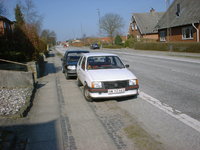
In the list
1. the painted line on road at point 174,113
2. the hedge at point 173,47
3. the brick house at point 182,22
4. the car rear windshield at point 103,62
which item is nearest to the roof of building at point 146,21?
the brick house at point 182,22

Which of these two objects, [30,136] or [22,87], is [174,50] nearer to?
[22,87]

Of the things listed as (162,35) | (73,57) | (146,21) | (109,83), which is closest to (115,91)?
(109,83)

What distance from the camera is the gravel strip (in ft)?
20.1

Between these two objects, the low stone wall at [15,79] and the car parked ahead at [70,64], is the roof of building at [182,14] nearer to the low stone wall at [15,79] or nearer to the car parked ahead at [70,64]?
the car parked ahead at [70,64]

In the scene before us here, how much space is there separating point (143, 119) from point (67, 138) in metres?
1.95

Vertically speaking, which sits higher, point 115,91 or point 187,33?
point 187,33

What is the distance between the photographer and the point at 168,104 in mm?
6352

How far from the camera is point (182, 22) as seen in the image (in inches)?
1257

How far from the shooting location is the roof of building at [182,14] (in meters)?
30.2

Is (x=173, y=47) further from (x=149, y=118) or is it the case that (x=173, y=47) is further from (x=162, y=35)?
(x=149, y=118)

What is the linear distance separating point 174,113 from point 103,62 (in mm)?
3457

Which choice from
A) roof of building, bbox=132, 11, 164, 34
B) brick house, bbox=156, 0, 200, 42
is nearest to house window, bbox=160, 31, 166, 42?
brick house, bbox=156, 0, 200, 42

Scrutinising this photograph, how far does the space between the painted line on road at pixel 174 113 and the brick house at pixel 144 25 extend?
147ft

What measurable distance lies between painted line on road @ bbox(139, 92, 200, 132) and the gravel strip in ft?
12.9
